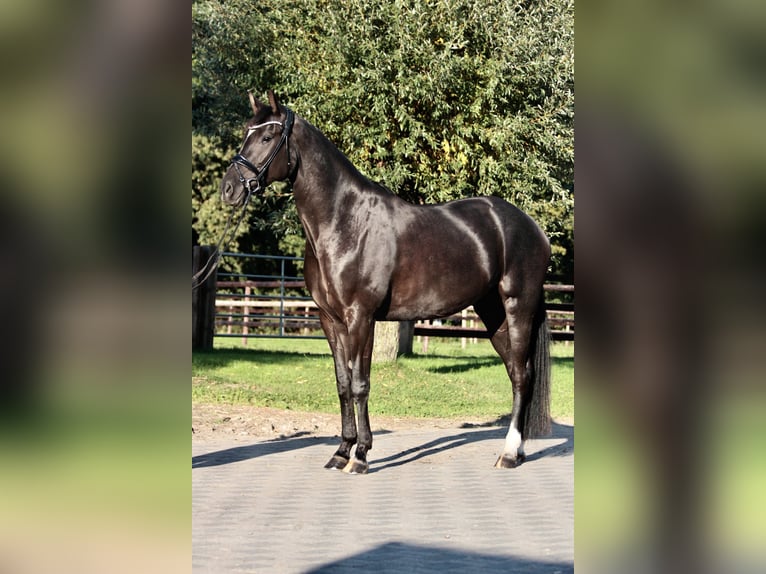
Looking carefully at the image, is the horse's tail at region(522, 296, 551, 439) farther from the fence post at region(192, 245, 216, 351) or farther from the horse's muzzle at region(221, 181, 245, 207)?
the fence post at region(192, 245, 216, 351)

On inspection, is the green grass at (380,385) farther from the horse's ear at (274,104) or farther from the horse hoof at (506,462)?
the horse's ear at (274,104)

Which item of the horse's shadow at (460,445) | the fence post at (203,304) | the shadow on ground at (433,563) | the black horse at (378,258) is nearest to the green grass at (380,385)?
the fence post at (203,304)

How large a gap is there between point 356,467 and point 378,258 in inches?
59.9

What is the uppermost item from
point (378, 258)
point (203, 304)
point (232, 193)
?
point (232, 193)

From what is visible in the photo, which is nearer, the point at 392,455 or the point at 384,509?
the point at 384,509

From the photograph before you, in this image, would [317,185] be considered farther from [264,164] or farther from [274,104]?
[274,104]

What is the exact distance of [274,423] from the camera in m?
9.26

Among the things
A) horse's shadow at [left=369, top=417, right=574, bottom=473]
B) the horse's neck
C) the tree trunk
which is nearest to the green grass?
the tree trunk

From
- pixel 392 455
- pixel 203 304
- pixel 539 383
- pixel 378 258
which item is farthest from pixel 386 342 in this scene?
pixel 378 258

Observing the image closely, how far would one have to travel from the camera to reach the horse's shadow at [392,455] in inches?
275

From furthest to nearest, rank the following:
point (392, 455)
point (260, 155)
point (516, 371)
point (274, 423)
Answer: point (274, 423), point (392, 455), point (516, 371), point (260, 155)
